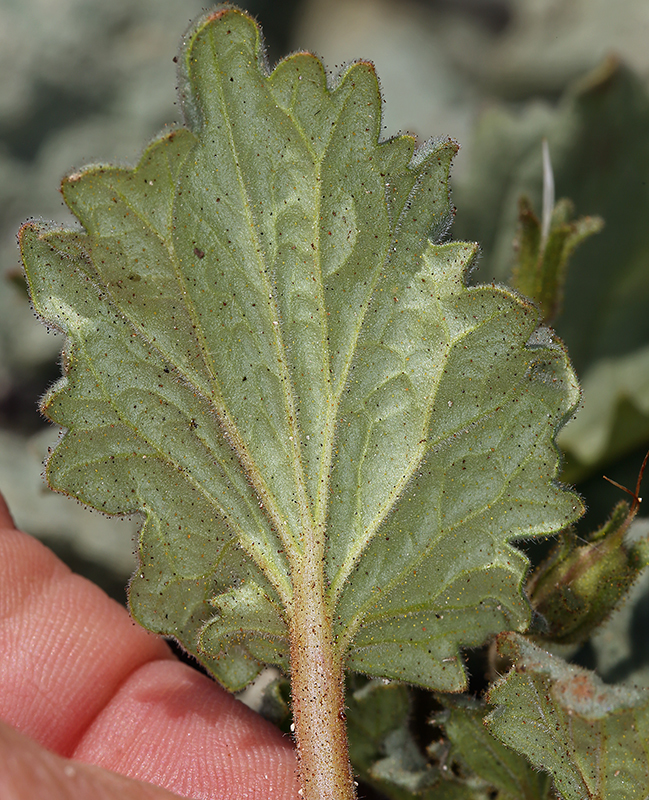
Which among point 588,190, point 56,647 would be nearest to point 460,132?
point 588,190

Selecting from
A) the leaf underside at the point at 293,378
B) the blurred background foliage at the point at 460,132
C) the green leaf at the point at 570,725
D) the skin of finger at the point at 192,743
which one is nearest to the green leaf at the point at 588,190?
the blurred background foliage at the point at 460,132

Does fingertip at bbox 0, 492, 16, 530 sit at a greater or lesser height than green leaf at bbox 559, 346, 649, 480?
lesser

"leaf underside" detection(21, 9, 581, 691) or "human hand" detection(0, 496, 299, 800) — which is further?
"human hand" detection(0, 496, 299, 800)

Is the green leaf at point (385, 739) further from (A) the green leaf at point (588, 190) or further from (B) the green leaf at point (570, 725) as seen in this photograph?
(A) the green leaf at point (588, 190)

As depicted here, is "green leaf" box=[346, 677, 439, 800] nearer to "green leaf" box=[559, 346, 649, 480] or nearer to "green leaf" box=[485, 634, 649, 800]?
"green leaf" box=[485, 634, 649, 800]

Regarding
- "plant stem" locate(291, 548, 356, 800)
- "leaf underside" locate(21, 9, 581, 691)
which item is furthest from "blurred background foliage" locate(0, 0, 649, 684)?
"plant stem" locate(291, 548, 356, 800)

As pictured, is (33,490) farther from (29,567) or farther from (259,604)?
(259,604)
